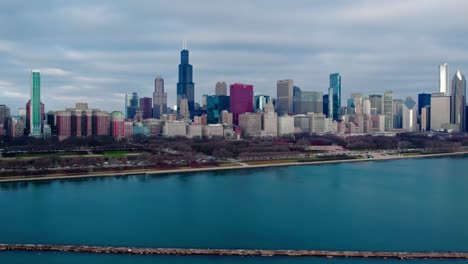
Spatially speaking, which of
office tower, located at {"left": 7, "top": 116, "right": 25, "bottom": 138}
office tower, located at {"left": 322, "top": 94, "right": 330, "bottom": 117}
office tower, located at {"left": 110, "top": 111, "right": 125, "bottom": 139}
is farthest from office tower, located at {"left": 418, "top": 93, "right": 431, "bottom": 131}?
office tower, located at {"left": 7, "top": 116, "right": 25, "bottom": 138}

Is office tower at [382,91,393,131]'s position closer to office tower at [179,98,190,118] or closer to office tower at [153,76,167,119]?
office tower at [179,98,190,118]

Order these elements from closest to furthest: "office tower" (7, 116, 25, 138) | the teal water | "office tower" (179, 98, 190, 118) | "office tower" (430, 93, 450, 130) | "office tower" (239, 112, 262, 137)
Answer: the teal water < "office tower" (7, 116, 25, 138) < "office tower" (239, 112, 262, 137) < "office tower" (430, 93, 450, 130) < "office tower" (179, 98, 190, 118)

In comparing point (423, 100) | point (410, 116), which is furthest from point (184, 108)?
point (423, 100)

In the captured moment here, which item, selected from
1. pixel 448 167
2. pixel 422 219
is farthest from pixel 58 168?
pixel 448 167

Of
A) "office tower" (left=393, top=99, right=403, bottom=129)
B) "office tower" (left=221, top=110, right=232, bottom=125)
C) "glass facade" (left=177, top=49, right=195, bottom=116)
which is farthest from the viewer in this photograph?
"glass facade" (left=177, top=49, right=195, bottom=116)

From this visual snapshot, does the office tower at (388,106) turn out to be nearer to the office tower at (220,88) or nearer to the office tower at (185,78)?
the office tower at (220,88)

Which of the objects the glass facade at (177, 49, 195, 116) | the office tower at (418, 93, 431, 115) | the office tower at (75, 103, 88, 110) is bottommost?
the office tower at (75, 103, 88, 110)

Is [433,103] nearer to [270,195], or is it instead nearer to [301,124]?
[301,124]

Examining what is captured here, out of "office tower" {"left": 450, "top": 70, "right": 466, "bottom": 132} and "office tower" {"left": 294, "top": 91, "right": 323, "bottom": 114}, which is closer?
"office tower" {"left": 450, "top": 70, "right": 466, "bottom": 132}
